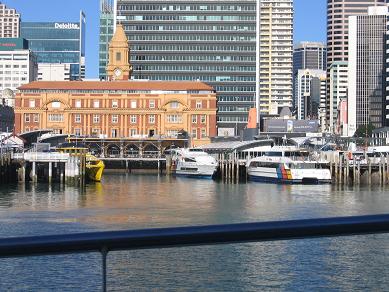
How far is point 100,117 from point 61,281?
449 feet

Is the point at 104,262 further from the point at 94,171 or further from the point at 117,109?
the point at 117,109

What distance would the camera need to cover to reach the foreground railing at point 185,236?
4.18 metres

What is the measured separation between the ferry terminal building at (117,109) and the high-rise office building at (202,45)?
20.8m

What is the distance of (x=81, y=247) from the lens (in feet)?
14.0

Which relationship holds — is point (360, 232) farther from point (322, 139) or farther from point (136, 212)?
point (322, 139)

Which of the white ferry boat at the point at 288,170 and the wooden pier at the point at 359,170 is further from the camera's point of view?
the wooden pier at the point at 359,170

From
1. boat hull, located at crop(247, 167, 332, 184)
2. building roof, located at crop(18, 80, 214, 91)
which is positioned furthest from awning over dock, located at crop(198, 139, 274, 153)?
building roof, located at crop(18, 80, 214, 91)

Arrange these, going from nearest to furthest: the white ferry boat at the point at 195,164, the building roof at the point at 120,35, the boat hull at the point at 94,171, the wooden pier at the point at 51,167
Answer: the wooden pier at the point at 51,167 → the boat hull at the point at 94,171 → the white ferry boat at the point at 195,164 → the building roof at the point at 120,35

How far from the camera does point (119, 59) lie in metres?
160

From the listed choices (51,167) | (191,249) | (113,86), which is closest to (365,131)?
(113,86)

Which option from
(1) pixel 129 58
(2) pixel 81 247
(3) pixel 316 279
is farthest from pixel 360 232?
(1) pixel 129 58

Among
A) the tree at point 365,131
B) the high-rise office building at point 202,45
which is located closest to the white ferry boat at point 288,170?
the high-rise office building at point 202,45

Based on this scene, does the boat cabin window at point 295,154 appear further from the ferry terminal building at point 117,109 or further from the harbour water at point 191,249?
the ferry terminal building at point 117,109

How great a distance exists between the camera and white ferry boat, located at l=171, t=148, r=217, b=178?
9819cm
